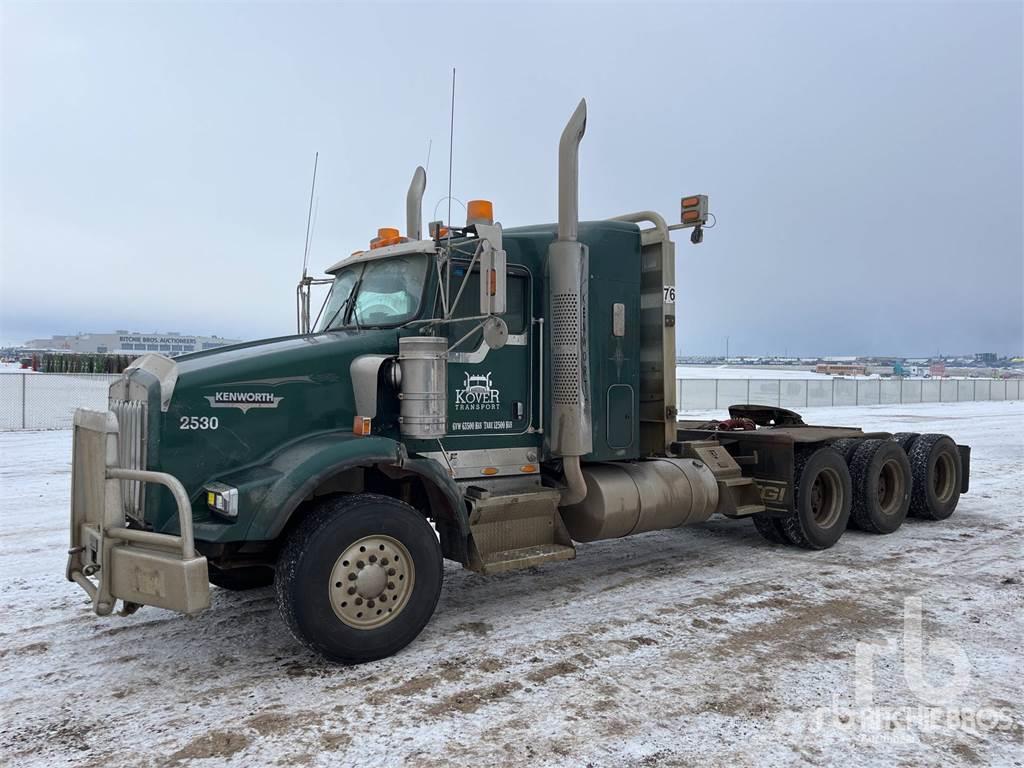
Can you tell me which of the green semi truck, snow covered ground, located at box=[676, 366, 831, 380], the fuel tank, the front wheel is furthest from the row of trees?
the front wheel

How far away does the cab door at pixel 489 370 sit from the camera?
583 cm

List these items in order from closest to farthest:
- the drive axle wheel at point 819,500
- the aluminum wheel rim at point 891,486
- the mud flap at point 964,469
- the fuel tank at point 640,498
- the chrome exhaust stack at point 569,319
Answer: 1. the chrome exhaust stack at point 569,319
2. the fuel tank at point 640,498
3. the drive axle wheel at point 819,500
4. the aluminum wheel rim at point 891,486
5. the mud flap at point 964,469

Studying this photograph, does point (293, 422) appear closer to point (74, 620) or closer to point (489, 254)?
point (489, 254)

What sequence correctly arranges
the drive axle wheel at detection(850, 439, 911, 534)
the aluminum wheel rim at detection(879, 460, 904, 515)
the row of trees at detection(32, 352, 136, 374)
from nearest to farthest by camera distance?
the drive axle wheel at detection(850, 439, 911, 534), the aluminum wheel rim at detection(879, 460, 904, 515), the row of trees at detection(32, 352, 136, 374)

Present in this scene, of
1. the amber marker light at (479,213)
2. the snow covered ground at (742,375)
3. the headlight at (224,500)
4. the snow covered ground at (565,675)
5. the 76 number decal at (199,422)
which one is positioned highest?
the amber marker light at (479,213)

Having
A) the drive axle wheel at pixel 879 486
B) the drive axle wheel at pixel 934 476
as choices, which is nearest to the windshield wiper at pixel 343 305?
the drive axle wheel at pixel 879 486

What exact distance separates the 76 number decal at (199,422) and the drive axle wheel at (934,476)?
326 inches

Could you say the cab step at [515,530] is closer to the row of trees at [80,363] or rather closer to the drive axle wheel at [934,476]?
the drive axle wheel at [934,476]

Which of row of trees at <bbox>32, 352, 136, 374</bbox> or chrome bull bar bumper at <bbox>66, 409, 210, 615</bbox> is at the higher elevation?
row of trees at <bbox>32, 352, 136, 374</bbox>

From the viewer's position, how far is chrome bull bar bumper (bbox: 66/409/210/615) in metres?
4.34

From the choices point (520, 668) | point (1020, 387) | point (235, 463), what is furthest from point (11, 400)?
point (1020, 387)

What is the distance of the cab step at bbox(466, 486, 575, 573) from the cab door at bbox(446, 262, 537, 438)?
471 millimetres

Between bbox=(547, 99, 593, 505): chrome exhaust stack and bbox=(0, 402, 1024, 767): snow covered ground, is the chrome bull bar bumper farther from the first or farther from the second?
bbox=(547, 99, 593, 505): chrome exhaust stack

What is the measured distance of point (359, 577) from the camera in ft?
16.2
